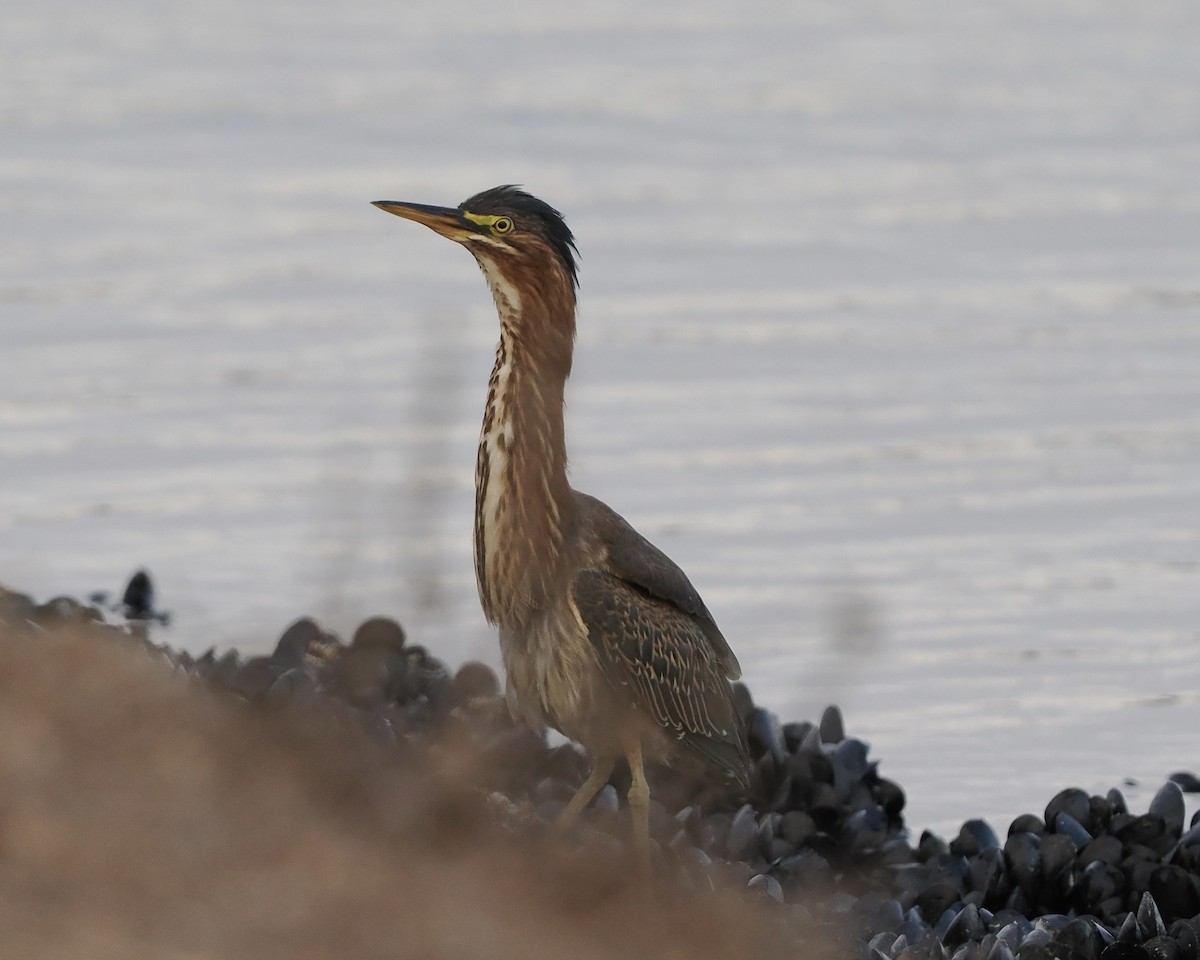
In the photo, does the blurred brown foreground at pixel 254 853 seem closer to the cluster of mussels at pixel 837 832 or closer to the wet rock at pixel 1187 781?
the cluster of mussels at pixel 837 832

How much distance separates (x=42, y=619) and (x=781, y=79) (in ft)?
42.4

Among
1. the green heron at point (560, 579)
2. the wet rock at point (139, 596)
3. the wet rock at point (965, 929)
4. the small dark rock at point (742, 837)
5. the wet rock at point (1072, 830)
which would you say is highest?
the green heron at point (560, 579)

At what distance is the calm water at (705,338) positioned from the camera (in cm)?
1153

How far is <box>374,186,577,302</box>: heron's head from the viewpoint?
866 cm

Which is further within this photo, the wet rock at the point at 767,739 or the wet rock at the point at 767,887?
the wet rock at the point at 767,739

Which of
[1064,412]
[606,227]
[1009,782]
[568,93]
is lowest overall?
Result: [1009,782]

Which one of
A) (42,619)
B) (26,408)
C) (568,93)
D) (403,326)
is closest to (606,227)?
(403,326)

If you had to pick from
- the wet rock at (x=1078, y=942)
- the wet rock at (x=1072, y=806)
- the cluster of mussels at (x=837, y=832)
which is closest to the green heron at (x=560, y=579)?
the cluster of mussels at (x=837, y=832)

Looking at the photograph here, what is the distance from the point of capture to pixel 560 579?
27.4ft

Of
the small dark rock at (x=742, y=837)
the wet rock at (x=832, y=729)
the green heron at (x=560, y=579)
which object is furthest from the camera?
the wet rock at (x=832, y=729)

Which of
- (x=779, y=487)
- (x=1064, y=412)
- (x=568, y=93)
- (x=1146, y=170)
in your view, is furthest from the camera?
(x=568, y=93)

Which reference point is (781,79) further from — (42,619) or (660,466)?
(42,619)

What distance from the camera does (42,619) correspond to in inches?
368

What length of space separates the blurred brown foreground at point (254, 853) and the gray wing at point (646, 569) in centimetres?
178
